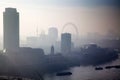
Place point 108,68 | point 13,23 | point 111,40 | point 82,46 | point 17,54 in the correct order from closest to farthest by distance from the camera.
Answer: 1. point 108,68
2. point 111,40
3. point 17,54
4. point 82,46
5. point 13,23

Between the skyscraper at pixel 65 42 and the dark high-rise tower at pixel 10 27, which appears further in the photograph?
the dark high-rise tower at pixel 10 27

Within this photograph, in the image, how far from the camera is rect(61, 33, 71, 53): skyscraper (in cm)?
1251

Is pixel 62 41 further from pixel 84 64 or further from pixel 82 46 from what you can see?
pixel 84 64

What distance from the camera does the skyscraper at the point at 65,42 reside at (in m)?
12.5

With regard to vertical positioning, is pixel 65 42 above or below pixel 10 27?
below

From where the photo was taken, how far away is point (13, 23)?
44.4 feet

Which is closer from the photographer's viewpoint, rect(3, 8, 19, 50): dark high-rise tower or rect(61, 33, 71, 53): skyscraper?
rect(61, 33, 71, 53): skyscraper

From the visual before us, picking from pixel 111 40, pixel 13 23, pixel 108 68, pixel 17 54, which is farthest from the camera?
pixel 13 23

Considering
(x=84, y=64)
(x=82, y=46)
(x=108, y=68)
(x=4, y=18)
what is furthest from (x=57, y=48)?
(x=108, y=68)

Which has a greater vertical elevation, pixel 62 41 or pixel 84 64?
pixel 62 41

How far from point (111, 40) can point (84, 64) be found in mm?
1620

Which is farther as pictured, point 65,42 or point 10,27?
point 10,27

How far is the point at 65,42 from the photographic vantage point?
12828 millimetres

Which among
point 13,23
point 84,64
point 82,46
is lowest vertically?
point 84,64
